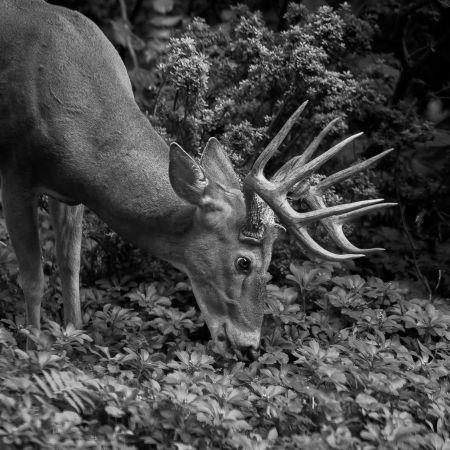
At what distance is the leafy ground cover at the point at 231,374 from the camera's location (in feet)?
15.6

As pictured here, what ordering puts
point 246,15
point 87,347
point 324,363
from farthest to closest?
1. point 246,15
2. point 87,347
3. point 324,363

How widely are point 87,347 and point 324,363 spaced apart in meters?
1.31

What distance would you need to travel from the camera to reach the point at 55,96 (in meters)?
6.14

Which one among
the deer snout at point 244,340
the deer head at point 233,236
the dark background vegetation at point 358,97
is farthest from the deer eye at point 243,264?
the dark background vegetation at point 358,97

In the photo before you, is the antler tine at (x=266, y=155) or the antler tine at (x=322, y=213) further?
the antler tine at (x=266, y=155)

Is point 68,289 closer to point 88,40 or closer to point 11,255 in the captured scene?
point 11,255

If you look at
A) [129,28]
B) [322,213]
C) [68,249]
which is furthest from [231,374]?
[129,28]

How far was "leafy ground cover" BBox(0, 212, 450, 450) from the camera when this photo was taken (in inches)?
187

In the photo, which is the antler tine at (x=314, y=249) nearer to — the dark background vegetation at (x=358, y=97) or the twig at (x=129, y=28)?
the dark background vegetation at (x=358, y=97)

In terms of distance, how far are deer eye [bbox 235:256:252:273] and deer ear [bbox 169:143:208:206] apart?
1.18ft

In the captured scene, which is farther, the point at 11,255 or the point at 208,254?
the point at 11,255

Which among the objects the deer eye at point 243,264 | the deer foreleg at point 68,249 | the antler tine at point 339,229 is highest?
the antler tine at point 339,229

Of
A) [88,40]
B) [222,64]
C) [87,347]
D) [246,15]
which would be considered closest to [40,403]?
[87,347]

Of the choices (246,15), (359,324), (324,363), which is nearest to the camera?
(324,363)
